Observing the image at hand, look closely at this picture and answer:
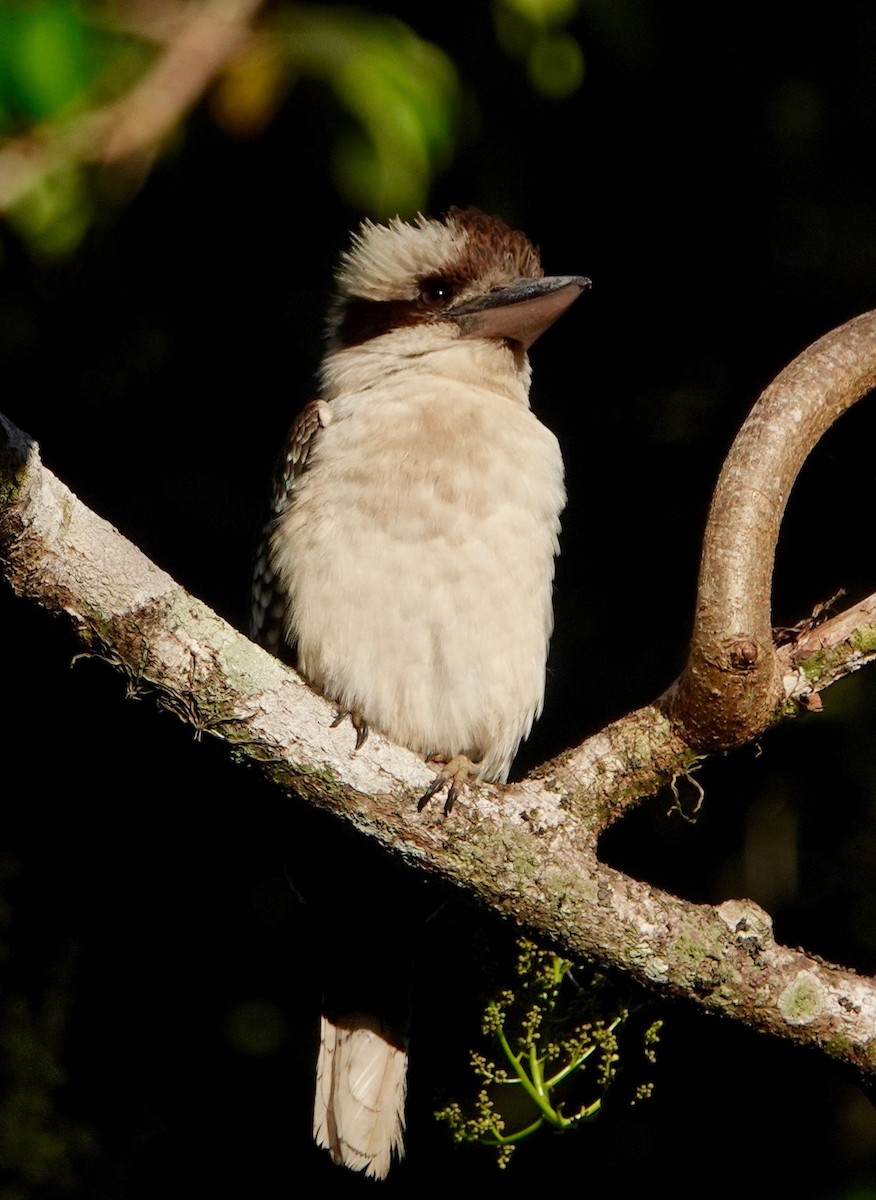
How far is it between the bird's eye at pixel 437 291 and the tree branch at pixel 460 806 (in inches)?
37.1

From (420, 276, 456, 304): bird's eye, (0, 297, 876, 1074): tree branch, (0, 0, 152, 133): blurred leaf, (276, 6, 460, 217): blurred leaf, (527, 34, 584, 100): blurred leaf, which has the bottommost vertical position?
(0, 297, 876, 1074): tree branch

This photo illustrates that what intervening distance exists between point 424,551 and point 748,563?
0.63 meters

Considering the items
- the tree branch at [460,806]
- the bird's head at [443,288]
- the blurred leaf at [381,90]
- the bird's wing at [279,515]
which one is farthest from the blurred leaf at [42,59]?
the bird's head at [443,288]

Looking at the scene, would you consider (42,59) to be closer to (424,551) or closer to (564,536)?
(424,551)

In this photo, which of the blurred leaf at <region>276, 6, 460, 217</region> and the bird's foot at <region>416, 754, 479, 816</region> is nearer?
the bird's foot at <region>416, 754, 479, 816</region>

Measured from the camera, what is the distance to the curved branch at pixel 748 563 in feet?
6.73

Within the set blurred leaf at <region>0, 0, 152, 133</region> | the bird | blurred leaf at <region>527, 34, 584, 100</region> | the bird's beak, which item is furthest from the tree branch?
blurred leaf at <region>527, 34, 584, 100</region>

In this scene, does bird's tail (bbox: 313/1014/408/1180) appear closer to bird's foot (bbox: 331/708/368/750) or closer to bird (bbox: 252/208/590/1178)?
bird (bbox: 252/208/590/1178)

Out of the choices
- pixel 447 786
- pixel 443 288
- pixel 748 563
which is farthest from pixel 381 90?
pixel 447 786

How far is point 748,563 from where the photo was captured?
81.5 inches

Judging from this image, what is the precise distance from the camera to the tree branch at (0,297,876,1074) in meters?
1.98

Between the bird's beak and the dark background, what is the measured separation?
1.77 ft

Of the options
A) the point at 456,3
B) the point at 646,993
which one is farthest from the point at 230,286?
the point at 646,993

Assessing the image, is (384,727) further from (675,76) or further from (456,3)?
(675,76)
